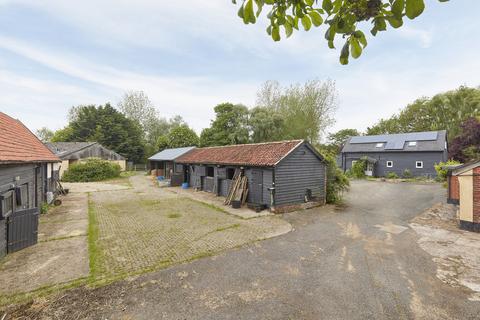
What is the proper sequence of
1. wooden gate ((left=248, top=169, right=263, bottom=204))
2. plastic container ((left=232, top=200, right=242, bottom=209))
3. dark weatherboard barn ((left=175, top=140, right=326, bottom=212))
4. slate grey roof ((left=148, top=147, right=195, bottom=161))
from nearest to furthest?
dark weatherboard barn ((left=175, top=140, right=326, bottom=212)), wooden gate ((left=248, top=169, right=263, bottom=204)), plastic container ((left=232, top=200, right=242, bottom=209)), slate grey roof ((left=148, top=147, right=195, bottom=161))

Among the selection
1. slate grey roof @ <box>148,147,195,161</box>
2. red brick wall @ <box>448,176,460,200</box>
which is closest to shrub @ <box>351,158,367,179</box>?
red brick wall @ <box>448,176,460,200</box>

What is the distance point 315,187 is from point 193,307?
10742 mm

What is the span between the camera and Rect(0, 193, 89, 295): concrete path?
5445 mm

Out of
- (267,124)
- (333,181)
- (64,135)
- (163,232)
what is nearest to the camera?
(163,232)

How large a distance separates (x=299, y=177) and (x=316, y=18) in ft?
37.5

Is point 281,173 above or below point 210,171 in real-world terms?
above

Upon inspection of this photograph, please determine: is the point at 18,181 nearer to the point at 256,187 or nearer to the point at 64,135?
the point at 256,187

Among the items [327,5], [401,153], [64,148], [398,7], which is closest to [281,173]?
[327,5]

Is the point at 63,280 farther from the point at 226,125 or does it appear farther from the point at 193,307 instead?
the point at 226,125

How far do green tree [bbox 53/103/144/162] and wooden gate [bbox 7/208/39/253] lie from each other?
36.6 meters

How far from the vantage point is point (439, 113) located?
3984 cm

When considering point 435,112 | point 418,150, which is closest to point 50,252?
point 418,150

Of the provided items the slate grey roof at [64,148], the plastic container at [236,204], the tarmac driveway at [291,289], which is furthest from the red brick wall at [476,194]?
the slate grey roof at [64,148]

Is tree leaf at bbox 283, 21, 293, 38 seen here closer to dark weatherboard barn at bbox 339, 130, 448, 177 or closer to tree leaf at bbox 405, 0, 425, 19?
tree leaf at bbox 405, 0, 425, 19
